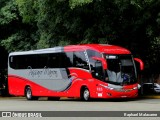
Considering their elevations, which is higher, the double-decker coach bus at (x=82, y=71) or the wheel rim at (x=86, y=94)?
the double-decker coach bus at (x=82, y=71)

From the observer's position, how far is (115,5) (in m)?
32.4

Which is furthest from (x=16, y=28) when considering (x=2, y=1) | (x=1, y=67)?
(x=1, y=67)

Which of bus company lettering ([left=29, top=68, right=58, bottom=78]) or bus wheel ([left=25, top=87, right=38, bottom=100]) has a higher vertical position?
bus company lettering ([left=29, top=68, right=58, bottom=78])

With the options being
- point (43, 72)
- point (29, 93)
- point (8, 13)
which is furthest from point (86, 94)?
point (8, 13)

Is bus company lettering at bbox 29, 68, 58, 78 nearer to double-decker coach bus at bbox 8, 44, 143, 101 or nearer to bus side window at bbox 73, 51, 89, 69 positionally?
double-decker coach bus at bbox 8, 44, 143, 101

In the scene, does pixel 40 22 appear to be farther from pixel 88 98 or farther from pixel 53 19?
pixel 88 98

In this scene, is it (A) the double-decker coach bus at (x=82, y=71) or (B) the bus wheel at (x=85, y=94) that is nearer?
(A) the double-decker coach bus at (x=82, y=71)

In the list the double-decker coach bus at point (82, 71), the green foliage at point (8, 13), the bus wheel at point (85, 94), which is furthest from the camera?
the green foliage at point (8, 13)

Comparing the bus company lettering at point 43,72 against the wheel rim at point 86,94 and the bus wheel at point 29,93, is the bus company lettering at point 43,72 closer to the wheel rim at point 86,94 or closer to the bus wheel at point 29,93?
the bus wheel at point 29,93

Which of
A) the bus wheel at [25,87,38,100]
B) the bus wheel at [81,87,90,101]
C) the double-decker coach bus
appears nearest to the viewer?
the double-decker coach bus

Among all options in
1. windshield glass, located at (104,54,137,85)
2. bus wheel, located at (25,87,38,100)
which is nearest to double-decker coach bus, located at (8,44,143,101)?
windshield glass, located at (104,54,137,85)

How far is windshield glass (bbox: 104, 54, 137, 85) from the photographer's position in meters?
29.6

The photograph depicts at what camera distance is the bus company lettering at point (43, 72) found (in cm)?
3308

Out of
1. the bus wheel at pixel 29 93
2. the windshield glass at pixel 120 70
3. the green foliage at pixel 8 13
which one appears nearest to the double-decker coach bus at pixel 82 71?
the windshield glass at pixel 120 70
